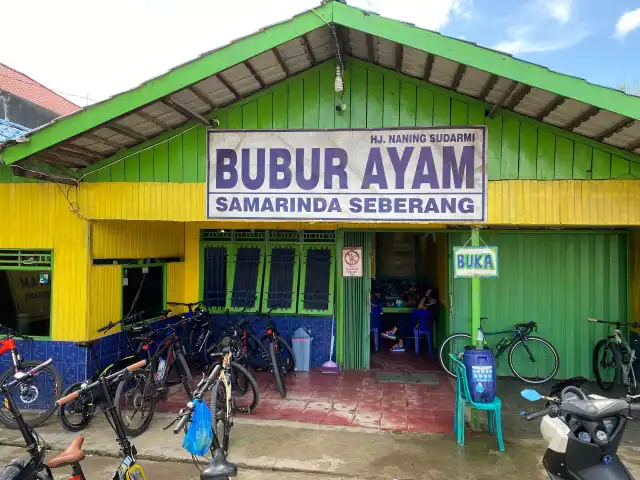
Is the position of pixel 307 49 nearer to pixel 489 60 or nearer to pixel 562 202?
pixel 489 60

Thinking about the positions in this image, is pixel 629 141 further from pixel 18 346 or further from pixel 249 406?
pixel 18 346

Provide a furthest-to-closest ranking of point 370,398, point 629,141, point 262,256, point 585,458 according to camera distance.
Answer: point 262,256 → point 370,398 → point 629,141 → point 585,458

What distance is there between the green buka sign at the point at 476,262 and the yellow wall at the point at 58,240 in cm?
477

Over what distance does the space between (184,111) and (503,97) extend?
Result: 3.61 meters

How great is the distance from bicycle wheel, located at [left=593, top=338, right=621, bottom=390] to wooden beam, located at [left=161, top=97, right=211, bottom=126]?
646 cm

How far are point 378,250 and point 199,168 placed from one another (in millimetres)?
6744

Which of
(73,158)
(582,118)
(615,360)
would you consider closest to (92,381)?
(73,158)

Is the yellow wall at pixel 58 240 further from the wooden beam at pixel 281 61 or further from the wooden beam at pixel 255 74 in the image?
the wooden beam at pixel 281 61

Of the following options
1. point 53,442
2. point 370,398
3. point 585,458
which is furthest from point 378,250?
point 585,458

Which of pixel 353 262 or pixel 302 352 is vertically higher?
pixel 353 262

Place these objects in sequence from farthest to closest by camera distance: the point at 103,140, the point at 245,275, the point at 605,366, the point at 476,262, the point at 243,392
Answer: the point at 245,275, the point at 605,366, the point at 243,392, the point at 103,140, the point at 476,262

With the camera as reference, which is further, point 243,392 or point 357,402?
point 357,402

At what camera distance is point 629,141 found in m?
5.04

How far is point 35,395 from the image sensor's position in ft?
20.2
